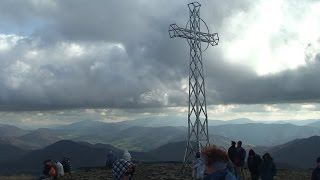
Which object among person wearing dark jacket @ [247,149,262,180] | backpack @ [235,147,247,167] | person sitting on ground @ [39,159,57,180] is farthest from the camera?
person sitting on ground @ [39,159,57,180]

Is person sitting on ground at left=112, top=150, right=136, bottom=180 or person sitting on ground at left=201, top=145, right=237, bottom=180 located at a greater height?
person sitting on ground at left=201, top=145, right=237, bottom=180

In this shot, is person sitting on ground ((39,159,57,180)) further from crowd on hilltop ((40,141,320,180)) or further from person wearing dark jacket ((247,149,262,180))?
person wearing dark jacket ((247,149,262,180))

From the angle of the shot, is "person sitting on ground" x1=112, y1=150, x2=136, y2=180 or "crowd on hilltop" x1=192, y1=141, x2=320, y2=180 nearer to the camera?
"crowd on hilltop" x1=192, y1=141, x2=320, y2=180

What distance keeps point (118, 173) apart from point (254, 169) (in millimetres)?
13547

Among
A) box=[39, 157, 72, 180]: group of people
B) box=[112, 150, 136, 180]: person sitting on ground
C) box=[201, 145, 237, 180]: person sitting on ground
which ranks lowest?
box=[39, 157, 72, 180]: group of people

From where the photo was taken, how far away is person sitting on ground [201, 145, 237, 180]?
626 cm

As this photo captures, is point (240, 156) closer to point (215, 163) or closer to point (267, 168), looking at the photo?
point (267, 168)

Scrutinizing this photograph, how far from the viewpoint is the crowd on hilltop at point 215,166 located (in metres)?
6.34

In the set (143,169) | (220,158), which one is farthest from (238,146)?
(220,158)

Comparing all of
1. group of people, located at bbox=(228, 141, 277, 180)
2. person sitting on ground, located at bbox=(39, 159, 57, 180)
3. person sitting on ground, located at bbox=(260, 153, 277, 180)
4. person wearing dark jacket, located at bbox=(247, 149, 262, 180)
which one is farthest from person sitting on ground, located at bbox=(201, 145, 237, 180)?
person sitting on ground, located at bbox=(39, 159, 57, 180)

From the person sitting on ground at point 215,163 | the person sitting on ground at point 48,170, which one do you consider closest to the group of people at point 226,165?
the person sitting on ground at point 215,163

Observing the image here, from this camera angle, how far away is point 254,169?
76.0 ft

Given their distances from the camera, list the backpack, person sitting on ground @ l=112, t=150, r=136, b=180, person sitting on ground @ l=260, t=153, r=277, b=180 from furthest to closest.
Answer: the backpack → person sitting on ground @ l=260, t=153, r=277, b=180 → person sitting on ground @ l=112, t=150, r=136, b=180

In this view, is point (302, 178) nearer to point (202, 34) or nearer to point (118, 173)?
point (202, 34)
